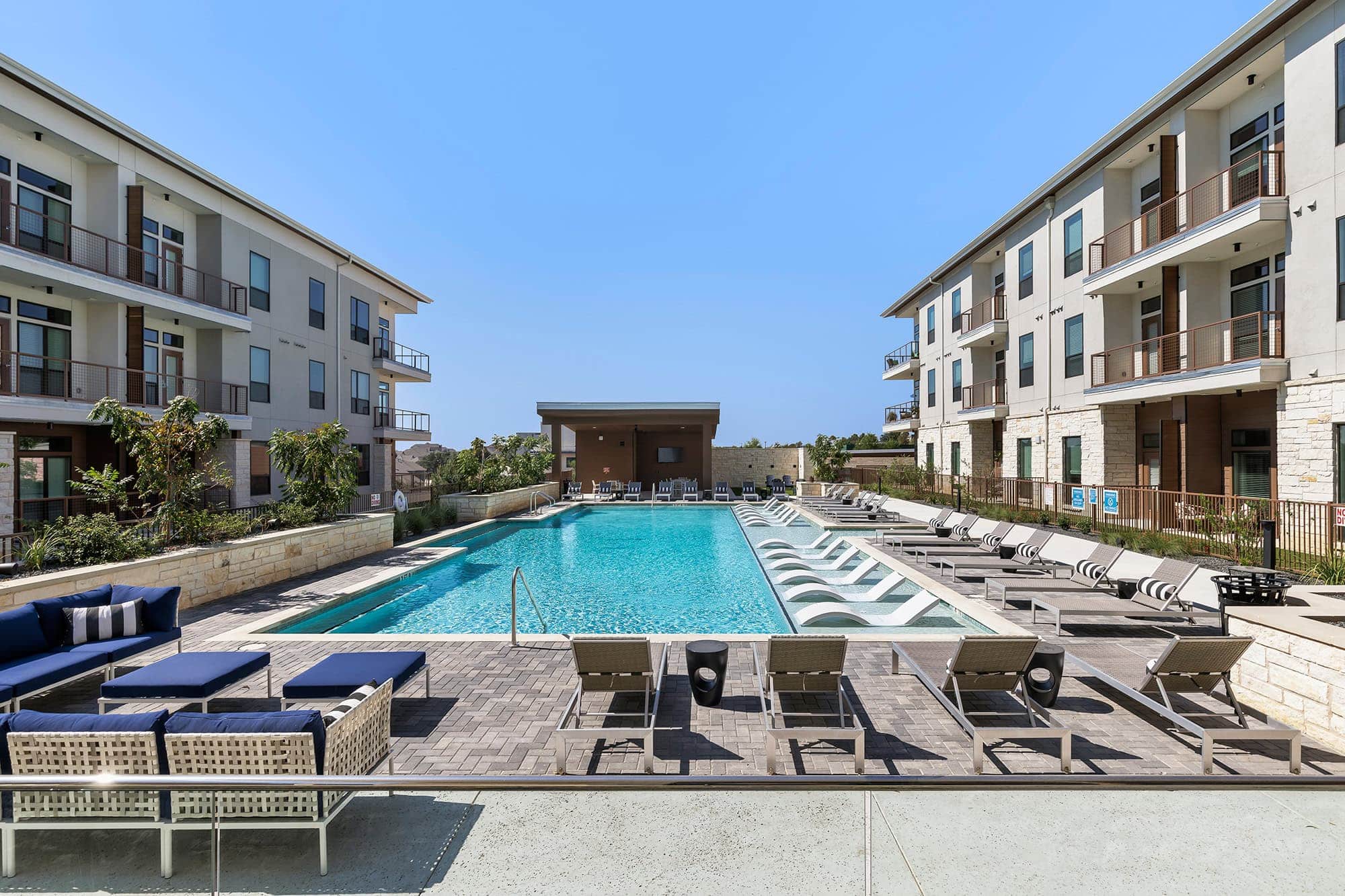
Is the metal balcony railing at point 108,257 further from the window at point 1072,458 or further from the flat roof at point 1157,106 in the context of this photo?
the window at point 1072,458

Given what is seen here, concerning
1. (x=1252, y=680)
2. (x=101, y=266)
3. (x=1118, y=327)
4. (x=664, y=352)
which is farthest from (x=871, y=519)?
(x=664, y=352)

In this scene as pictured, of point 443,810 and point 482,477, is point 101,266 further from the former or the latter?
point 443,810

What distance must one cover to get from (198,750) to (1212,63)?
19.7 m

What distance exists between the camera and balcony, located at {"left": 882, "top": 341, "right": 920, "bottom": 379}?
103 feet

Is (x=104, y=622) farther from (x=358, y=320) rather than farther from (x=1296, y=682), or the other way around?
(x=358, y=320)

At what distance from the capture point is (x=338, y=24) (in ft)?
45.0

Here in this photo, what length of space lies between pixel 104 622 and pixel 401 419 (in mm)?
22891

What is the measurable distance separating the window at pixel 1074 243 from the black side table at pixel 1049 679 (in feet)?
56.4

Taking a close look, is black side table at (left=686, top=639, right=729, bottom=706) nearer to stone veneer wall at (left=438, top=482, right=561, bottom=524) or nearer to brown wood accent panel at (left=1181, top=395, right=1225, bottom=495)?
brown wood accent panel at (left=1181, top=395, right=1225, bottom=495)

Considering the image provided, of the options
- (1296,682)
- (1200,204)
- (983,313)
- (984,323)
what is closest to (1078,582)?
(1296,682)

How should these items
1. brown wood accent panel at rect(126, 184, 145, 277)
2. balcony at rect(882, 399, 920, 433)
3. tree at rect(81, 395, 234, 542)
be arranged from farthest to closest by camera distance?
balcony at rect(882, 399, 920, 433) < brown wood accent panel at rect(126, 184, 145, 277) < tree at rect(81, 395, 234, 542)

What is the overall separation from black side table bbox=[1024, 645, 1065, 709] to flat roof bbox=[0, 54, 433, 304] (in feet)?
66.5

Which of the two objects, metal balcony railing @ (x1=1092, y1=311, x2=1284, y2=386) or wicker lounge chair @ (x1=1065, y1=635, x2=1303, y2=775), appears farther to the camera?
metal balcony railing @ (x1=1092, y1=311, x2=1284, y2=386)

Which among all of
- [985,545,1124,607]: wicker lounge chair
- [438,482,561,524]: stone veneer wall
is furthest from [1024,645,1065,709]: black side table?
[438,482,561,524]: stone veneer wall
